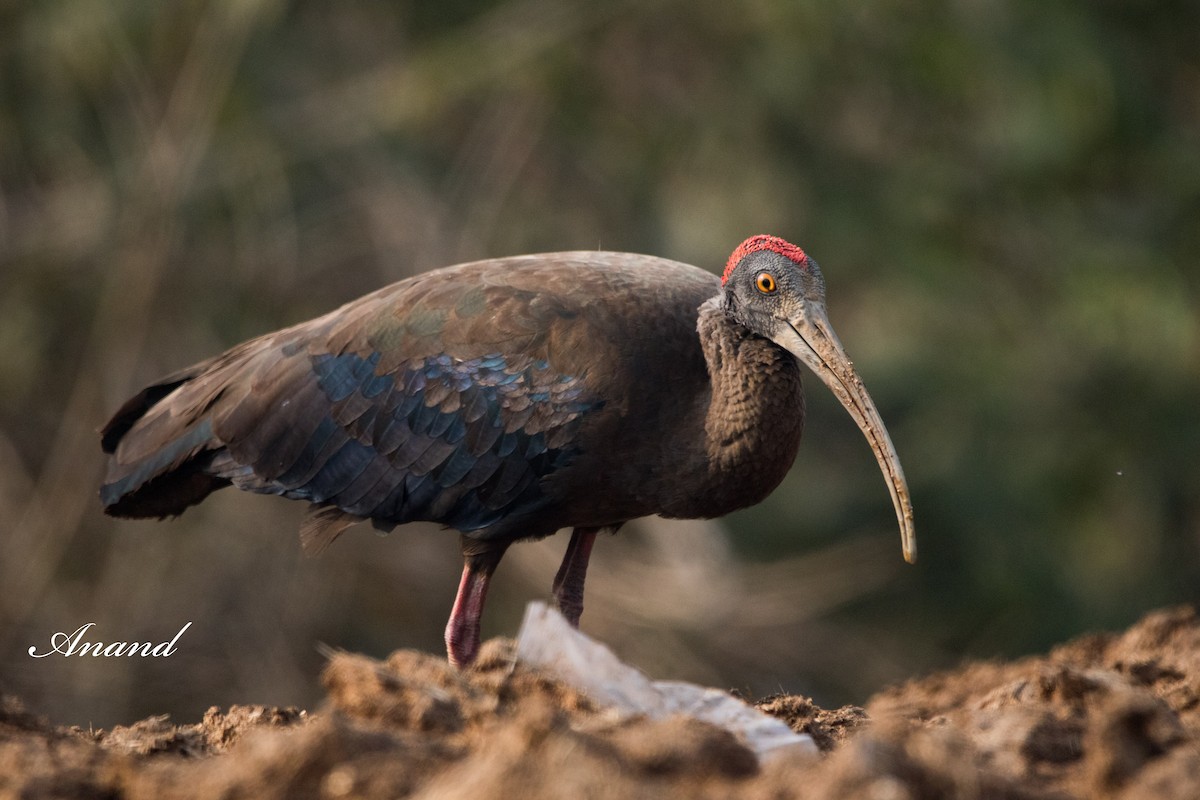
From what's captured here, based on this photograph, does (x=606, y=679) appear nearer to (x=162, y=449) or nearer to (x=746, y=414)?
(x=746, y=414)

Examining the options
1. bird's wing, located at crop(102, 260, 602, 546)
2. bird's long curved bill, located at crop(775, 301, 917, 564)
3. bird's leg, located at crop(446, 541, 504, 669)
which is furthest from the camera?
bird's leg, located at crop(446, 541, 504, 669)

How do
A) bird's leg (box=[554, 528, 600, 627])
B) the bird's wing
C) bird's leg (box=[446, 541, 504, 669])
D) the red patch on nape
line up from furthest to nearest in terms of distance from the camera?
1. bird's leg (box=[554, 528, 600, 627])
2. bird's leg (box=[446, 541, 504, 669])
3. the bird's wing
4. the red patch on nape

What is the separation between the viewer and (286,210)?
1828cm

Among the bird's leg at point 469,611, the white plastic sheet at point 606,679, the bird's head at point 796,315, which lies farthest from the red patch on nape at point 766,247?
the white plastic sheet at point 606,679

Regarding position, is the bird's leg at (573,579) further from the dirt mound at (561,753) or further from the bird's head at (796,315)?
the dirt mound at (561,753)

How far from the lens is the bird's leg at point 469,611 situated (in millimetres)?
7859

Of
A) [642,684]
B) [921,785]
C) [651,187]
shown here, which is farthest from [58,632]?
[921,785]

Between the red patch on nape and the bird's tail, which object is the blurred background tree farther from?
the red patch on nape

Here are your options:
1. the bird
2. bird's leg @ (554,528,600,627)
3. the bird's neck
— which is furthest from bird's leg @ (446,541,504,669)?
the bird's neck

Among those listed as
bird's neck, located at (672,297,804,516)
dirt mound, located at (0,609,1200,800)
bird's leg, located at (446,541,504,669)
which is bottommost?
dirt mound, located at (0,609,1200,800)

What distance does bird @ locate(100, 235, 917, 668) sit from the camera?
7.34 metres

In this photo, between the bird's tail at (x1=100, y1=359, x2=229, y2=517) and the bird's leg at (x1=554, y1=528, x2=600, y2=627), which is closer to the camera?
the bird's leg at (x1=554, y1=528, x2=600, y2=627)

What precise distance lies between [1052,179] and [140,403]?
44.6 feet

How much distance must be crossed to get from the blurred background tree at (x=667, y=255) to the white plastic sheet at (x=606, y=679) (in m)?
11.8
